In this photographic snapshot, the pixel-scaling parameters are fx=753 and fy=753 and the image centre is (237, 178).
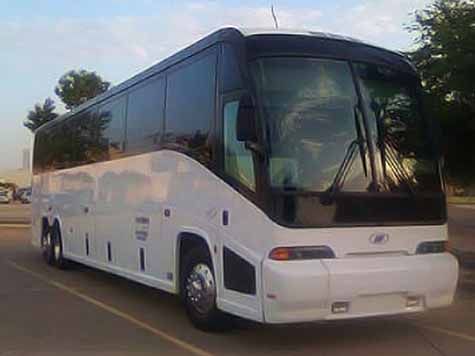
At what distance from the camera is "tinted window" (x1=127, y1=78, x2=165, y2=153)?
34.8 ft

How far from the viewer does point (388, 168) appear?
8.00 metres

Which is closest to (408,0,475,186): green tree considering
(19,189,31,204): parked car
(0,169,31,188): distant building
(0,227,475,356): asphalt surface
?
(0,227,475,356): asphalt surface

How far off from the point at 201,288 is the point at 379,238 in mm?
2216

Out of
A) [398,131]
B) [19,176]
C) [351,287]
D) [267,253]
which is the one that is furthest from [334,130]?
[19,176]

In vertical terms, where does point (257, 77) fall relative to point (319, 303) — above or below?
above

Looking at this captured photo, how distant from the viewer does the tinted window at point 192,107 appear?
8875mm

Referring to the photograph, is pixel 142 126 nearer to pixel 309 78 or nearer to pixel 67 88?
pixel 309 78

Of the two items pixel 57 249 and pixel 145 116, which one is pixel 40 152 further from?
pixel 145 116

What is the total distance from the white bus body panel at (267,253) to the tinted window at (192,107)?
0.19m

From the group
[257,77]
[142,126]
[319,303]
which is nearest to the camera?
[319,303]

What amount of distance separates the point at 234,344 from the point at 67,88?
52074 millimetres

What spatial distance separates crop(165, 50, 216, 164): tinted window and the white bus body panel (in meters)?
0.19

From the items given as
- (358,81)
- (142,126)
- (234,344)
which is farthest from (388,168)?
(142,126)

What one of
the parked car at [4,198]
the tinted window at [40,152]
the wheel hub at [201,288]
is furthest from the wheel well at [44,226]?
the parked car at [4,198]
